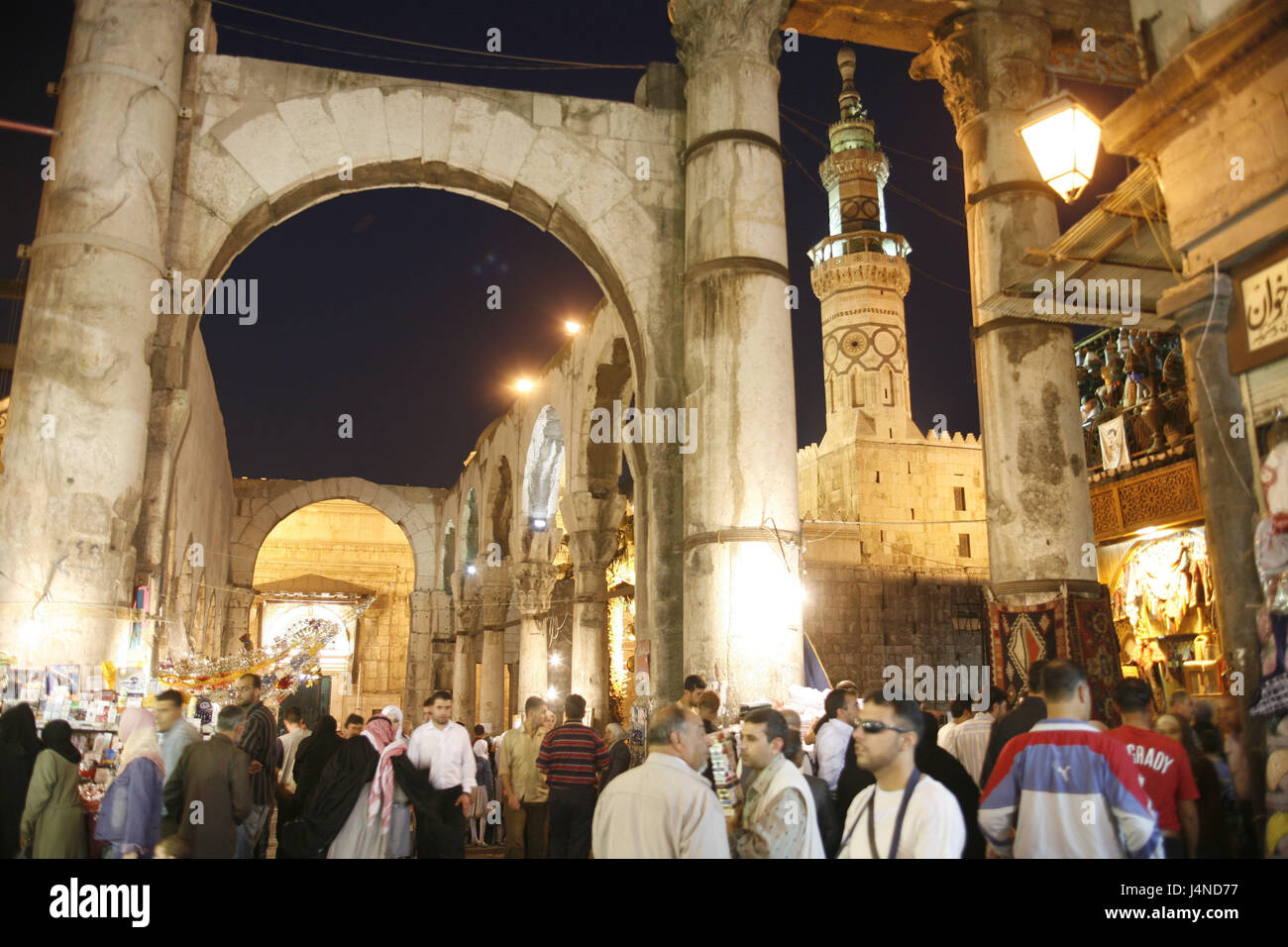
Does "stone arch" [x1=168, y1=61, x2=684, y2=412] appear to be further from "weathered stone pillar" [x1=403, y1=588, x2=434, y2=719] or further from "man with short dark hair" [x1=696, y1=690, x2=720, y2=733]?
"weathered stone pillar" [x1=403, y1=588, x2=434, y2=719]

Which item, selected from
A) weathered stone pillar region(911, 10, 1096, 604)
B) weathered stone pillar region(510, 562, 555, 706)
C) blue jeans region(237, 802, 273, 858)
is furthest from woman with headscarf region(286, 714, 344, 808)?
weathered stone pillar region(510, 562, 555, 706)

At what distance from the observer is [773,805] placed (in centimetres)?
307

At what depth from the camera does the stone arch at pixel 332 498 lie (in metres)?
23.1

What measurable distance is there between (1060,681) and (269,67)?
833 centimetres

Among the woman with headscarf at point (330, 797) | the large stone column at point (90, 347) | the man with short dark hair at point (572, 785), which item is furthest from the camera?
the large stone column at point (90, 347)

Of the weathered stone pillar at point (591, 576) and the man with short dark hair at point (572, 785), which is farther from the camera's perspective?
the weathered stone pillar at point (591, 576)

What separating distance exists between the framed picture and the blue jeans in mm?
5471

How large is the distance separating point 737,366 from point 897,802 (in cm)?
573

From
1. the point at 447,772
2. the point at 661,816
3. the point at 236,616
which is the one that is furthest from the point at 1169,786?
the point at 236,616

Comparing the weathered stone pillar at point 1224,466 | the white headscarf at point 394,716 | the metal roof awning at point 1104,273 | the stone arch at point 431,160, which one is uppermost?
the stone arch at point 431,160

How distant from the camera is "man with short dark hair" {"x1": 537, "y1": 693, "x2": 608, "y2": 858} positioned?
6.33 metres

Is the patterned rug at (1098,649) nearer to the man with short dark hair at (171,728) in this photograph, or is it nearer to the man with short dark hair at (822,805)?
the man with short dark hair at (822,805)

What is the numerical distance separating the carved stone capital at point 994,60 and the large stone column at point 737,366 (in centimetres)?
157

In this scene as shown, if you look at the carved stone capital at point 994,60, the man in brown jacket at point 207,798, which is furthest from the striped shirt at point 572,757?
the carved stone capital at point 994,60
